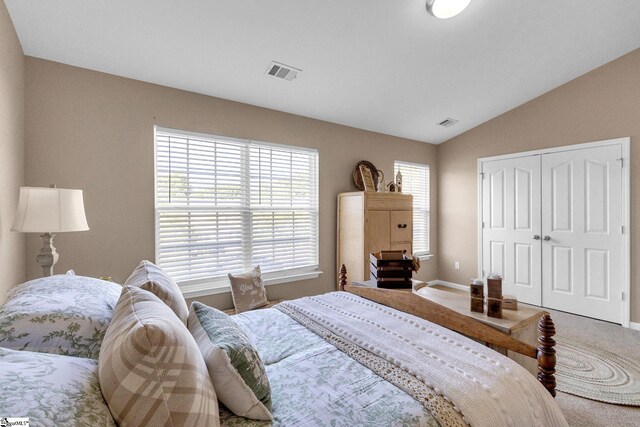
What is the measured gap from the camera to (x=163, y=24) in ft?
6.97

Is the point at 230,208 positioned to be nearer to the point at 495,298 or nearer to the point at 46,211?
the point at 46,211

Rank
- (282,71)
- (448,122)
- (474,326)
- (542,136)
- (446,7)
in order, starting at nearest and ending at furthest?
(474,326)
(446,7)
(282,71)
(542,136)
(448,122)

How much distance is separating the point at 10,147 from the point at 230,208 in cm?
167

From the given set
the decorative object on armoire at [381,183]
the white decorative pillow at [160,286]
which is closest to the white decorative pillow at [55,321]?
the white decorative pillow at [160,286]

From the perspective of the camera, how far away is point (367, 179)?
4.04 m

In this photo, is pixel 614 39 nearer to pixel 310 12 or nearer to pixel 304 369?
pixel 310 12

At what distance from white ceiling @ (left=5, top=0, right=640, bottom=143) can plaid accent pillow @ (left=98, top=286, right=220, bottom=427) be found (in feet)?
6.99

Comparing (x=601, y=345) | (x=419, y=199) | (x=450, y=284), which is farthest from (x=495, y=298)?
(x=450, y=284)

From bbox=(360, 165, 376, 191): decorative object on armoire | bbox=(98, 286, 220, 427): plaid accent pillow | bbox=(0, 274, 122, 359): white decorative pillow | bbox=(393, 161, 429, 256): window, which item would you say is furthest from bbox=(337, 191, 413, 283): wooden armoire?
bbox=(98, 286, 220, 427): plaid accent pillow

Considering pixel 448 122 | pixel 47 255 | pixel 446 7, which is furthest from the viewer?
pixel 448 122

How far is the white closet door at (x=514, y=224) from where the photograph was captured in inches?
162

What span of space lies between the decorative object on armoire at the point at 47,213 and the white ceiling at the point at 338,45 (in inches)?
46.9

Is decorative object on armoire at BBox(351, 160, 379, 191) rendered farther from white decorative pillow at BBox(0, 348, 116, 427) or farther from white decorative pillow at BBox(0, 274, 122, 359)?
white decorative pillow at BBox(0, 348, 116, 427)

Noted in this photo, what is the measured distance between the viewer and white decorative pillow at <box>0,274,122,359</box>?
867mm
